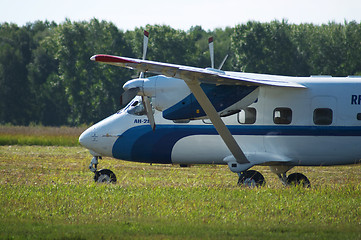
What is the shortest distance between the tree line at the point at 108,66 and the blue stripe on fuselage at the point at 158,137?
162ft

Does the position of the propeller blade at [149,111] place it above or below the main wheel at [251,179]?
above

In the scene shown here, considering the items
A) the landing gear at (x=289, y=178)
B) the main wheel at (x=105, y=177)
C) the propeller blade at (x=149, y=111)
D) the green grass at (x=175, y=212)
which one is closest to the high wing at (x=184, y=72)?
the propeller blade at (x=149, y=111)

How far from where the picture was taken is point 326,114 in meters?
16.6

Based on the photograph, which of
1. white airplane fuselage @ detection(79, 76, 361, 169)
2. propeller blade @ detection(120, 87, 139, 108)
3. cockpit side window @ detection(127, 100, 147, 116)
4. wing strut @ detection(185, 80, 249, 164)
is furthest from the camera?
cockpit side window @ detection(127, 100, 147, 116)

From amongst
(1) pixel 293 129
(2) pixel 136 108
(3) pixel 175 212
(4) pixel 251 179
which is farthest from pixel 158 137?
(3) pixel 175 212

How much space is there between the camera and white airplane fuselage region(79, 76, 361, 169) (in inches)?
651

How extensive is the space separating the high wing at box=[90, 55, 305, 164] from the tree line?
50333 mm

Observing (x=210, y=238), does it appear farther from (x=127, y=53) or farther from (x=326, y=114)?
(x=127, y=53)

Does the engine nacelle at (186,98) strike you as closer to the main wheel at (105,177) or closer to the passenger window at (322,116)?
the passenger window at (322,116)

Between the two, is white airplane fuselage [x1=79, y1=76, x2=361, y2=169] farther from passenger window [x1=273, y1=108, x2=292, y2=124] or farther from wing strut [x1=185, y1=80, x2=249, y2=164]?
wing strut [x1=185, y1=80, x2=249, y2=164]

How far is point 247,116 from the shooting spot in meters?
17.1

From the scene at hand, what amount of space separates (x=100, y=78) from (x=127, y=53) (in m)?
5.46

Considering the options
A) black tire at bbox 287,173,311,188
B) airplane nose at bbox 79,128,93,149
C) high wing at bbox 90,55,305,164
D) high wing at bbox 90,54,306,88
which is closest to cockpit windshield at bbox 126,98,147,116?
airplane nose at bbox 79,128,93,149

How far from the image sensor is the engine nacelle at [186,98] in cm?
1644
